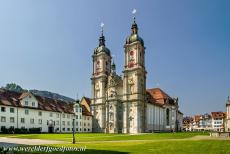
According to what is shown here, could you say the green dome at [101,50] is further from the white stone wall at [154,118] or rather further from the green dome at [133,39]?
the white stone wall at [154,118]

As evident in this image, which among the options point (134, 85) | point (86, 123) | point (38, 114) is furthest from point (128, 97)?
point (38, 114)

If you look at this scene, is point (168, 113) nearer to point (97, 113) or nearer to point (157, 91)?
point (157, 91)

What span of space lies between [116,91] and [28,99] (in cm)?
2579

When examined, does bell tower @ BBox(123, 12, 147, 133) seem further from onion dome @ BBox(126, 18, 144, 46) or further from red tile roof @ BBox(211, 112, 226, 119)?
red tile roof @ BBox(211, 112, 226, 119)

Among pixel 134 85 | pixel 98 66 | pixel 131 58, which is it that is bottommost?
pixel 134 85

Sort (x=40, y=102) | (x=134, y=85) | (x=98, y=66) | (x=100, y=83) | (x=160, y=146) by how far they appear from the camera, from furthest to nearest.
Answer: (x=98, y=66) → (x=100, y=83) → (x=134, y=85) → (x=40, y=102) → (x=160, y=146)

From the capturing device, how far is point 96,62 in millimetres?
97250

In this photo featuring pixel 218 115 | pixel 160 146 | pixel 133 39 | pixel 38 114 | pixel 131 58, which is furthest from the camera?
pixel 218 115

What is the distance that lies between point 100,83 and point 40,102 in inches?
830

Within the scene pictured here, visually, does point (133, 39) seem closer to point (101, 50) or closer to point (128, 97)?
point (101, 50)

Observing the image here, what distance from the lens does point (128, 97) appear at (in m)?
84.5

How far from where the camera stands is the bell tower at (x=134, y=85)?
268ft

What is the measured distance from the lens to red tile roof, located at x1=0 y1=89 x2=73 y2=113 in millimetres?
69306

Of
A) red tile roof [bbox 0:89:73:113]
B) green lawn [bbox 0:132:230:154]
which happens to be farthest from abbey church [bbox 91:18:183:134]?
green lawn [bbox 0:132:230:154]
